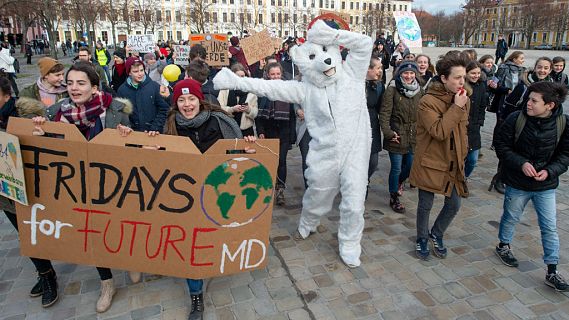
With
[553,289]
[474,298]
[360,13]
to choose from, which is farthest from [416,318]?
[360,13]

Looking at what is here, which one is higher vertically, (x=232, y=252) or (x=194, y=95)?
(x=194, y=95)

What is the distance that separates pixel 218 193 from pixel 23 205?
4.54 feet

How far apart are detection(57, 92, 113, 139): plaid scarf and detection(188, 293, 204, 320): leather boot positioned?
145cm

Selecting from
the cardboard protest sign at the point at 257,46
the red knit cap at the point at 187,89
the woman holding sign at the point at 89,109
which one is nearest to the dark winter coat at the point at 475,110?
the red knit cap at the point at 187,89

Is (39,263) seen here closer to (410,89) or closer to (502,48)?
(410,89)

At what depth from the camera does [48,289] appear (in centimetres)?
313

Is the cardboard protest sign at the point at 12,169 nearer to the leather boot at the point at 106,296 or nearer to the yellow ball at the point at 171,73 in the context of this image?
the leather boot at the point at 106,296

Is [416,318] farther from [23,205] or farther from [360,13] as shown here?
[360,13]

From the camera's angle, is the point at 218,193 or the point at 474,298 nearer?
the point at 218,193

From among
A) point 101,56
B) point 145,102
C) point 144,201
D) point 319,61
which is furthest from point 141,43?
point 144,201

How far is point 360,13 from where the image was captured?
322 feet

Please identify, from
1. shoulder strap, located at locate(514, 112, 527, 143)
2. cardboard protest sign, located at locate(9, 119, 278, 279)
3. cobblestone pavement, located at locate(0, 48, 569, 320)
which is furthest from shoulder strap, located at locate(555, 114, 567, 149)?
cardboard protest sign, located at locate(9, 119, 278, 279)

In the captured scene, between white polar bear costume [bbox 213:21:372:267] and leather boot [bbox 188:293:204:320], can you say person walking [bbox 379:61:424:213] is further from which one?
leather boot [bbox 188:293:204:320]

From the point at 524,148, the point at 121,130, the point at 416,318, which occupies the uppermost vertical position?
the point at 121,130
